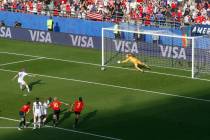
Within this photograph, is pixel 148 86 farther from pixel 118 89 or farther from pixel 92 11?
pixel 92 11

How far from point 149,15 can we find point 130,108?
812 inches

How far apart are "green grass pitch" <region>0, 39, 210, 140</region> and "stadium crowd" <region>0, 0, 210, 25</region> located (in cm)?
569

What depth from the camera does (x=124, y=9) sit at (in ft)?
197

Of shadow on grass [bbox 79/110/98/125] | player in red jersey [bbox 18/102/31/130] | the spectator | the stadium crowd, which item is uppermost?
the stadium crowd

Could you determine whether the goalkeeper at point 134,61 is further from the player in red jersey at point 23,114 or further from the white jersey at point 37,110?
the player in red jersey at point 23,114

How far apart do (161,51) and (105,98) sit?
11.7 metres

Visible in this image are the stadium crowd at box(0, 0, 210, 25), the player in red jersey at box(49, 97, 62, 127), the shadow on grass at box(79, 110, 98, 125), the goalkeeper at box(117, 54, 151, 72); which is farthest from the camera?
the stadium crowd at box(0, 0, 210, 25)

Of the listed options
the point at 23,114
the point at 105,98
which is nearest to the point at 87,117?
the point at 23,114

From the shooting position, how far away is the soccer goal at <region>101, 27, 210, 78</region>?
156ft

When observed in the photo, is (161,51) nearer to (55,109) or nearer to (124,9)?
(124,9)

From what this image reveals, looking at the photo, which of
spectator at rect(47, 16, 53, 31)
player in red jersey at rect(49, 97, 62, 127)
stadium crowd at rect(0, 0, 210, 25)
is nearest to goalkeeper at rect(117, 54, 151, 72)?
stadium crowd at rect(0, 0, 210, 25)

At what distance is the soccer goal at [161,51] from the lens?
47500 mm

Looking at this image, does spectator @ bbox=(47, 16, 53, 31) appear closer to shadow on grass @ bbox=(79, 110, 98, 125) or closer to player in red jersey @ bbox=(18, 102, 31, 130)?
shadow on grass @ bbox=(79, 110, 98, 125)

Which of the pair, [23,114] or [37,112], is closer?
[23,114]
